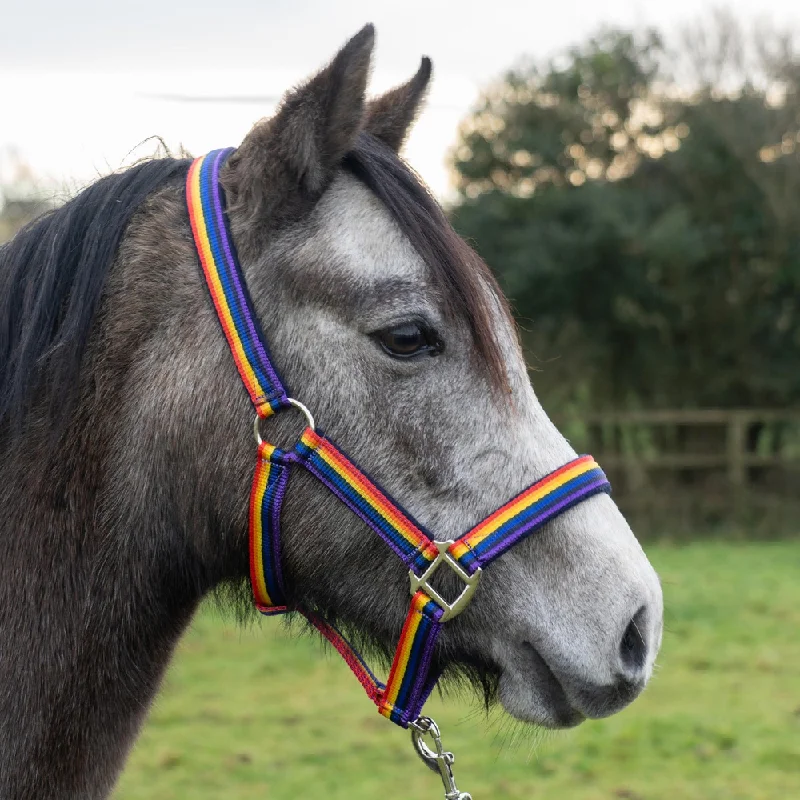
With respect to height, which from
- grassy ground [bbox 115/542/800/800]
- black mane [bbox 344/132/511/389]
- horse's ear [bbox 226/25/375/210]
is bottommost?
grassy ground [bbox 115/542/800/800]

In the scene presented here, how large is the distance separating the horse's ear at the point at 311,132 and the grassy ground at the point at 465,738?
3.18 m

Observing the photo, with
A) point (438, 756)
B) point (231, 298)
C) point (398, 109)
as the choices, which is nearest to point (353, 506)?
point (231, 298)

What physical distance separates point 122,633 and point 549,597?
1019 mm

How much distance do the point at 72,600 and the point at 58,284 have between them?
0.77 meters

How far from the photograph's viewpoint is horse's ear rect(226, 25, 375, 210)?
214 cm

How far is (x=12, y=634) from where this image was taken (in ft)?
7.18

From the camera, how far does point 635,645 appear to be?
2094 millimetres

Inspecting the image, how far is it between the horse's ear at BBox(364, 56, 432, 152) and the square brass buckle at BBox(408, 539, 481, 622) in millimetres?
1147

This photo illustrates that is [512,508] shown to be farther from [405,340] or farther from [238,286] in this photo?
[238,286]

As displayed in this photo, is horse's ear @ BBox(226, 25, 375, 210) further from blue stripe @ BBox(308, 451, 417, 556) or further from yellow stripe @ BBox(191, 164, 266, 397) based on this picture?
blue stripe @ BBox(308, 451, 417, 556)

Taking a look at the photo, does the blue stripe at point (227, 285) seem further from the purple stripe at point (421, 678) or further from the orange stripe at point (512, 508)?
the purple stripe at point (421, 678)

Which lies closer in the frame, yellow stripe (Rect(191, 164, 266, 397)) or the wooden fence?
yellow stripe (Rect(191, 164, 266, 397))

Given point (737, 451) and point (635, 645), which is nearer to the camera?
point (635, 645)

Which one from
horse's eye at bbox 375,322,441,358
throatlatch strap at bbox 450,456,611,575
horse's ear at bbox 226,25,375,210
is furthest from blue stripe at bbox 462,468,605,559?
horse's ear at bbox 226,25,375,210
